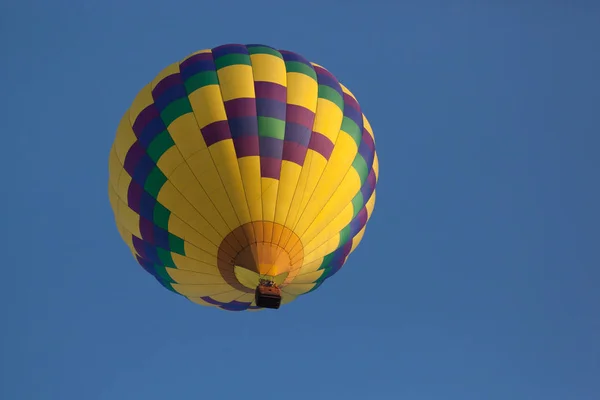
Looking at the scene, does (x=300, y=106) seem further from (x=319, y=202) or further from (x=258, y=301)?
(x=258, y=301)

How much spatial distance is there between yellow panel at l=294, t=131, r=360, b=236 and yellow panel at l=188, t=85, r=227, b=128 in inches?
79.6

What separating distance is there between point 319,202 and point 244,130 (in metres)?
1.78

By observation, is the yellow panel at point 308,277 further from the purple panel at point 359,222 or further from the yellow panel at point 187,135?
the yellow panel at point 187,135

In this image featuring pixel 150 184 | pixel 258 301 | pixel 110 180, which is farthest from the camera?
pixel 110 180

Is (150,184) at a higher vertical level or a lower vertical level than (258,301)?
higher

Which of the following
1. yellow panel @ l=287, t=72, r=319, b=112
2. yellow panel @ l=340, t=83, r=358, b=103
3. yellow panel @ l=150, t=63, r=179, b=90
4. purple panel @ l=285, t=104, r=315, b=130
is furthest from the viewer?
yellow panel @ l=340, t=83, r=358, b=103

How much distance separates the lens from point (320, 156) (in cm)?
1733

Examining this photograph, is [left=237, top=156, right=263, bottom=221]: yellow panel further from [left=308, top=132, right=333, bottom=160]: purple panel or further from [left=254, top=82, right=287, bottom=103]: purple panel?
[left=254, top=82, right=287, bottom=103]: purple panel

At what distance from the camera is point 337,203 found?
690 inches

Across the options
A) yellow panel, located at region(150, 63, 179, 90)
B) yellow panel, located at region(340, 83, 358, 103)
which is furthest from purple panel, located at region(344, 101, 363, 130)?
yellow panel, located at region(150, 63, 179, 90)

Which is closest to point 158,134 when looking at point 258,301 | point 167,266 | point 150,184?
point 150,184

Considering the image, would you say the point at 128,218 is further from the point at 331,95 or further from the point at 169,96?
the point at 331,95

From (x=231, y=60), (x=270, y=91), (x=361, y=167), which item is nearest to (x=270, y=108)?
(x=270, y=91)

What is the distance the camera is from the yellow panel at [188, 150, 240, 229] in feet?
54.6
